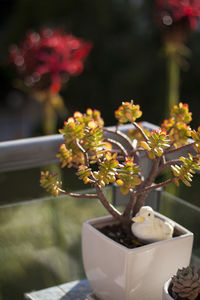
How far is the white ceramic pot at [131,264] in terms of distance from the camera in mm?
699

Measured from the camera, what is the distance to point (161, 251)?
72 centimetres

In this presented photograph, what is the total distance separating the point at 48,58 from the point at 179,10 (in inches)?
20.0

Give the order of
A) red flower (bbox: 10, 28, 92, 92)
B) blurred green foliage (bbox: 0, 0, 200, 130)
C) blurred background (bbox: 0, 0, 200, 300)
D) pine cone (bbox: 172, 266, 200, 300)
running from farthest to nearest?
blurred green foliage (bbox: 0, 0, 200, 130) < blurred background (bbox: 0, 0, 200, 300) < red flower (bbox: 10, 28, 92, 92) < pine cone (bbox: 172, 266, 200, 300)

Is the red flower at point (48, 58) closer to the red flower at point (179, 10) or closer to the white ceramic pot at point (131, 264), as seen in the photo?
the red flower at point (179, 10)

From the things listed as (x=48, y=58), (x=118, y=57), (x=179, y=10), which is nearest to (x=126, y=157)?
(x=48, y=58)

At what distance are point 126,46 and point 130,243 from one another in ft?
9.50

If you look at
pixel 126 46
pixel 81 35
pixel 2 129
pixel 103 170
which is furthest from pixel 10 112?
pixel 103 170

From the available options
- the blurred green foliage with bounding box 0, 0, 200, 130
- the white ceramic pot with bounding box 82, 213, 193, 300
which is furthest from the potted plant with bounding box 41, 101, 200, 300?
the blurred green foliage with bounding box 0, 0, 200, 130

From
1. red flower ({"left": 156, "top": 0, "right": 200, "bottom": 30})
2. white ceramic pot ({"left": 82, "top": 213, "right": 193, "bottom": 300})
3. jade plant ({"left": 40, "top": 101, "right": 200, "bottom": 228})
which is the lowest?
white ceramic pot ({"left": 82, "top": 213, "right": 193, "bottom": 300})

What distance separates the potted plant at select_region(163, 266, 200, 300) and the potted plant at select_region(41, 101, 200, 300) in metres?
0.06

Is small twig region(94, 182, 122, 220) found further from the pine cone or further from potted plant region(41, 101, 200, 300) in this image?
the pine cone

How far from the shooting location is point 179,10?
181 centimetres

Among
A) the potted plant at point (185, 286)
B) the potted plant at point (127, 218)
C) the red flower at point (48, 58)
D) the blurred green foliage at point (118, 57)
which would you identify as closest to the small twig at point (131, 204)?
the potted plant at point (127, 218)

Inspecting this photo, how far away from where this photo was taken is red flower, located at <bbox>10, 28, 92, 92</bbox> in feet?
5.60
